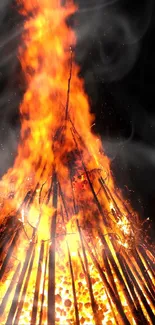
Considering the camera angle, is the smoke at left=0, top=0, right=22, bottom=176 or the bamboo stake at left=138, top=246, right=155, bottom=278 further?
the smoke at left=0, top=0, right=22, bottom=176

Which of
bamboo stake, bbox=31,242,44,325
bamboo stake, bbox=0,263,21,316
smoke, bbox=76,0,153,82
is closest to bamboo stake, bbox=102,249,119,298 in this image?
bamboo stake, bbox=31,242,44,325

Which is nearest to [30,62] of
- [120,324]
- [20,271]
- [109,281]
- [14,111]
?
[14,111]

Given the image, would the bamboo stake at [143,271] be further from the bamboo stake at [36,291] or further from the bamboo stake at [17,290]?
the bamboo stake at [17,290]

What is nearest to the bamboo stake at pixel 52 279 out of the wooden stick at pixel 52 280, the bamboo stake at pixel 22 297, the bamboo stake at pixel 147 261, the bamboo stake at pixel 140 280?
the wooden stick at pixel 52 280

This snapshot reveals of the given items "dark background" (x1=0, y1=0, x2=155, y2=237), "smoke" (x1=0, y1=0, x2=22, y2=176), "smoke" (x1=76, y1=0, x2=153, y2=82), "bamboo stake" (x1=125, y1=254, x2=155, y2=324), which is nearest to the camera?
"bamboo stake" (x1=125, y1=254, x2=155, y2=324)

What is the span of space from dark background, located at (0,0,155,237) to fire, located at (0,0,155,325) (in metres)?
0.68

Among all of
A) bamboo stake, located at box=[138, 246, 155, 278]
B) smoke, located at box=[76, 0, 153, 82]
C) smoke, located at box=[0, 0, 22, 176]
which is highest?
smoke, located at box=[76, 0, 153, 82]

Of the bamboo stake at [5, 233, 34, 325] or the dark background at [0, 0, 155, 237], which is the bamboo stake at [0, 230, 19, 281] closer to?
the bamboo stake at [5, 233, 34, 325]

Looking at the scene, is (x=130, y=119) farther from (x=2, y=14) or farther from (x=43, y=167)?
(x=2, y=14)

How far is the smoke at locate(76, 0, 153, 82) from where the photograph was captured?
25.9 feet

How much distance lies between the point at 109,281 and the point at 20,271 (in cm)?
146

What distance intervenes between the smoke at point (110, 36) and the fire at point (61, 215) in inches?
32.9

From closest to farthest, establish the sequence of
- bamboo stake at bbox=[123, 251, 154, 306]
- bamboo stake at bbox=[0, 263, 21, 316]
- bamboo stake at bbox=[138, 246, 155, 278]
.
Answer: bamboo stake at bbox=[0, 263, 21, 316] → bamboo stake at bbox=[123, 251, 154, 306] → bamboo stake at bbox=[138, 246, 155, 278]

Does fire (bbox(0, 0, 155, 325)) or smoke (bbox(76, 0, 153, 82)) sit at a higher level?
smoke (bbox(76, 0, 153, 82))
